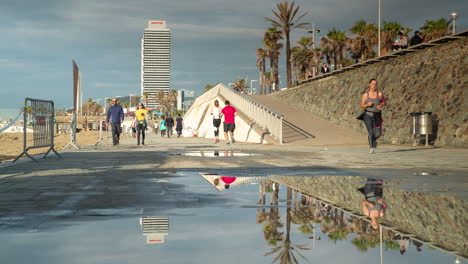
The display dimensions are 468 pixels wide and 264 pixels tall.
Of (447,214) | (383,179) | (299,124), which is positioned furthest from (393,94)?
(447,214)

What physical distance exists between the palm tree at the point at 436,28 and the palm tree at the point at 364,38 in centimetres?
583

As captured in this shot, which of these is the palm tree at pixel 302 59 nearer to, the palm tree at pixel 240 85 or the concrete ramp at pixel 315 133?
the concrete ramp at pixel 315 133

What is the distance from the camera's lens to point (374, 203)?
5297 mm

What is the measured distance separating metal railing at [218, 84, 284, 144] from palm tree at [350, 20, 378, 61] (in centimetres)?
2626

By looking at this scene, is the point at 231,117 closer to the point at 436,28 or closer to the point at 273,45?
the point at 436,28

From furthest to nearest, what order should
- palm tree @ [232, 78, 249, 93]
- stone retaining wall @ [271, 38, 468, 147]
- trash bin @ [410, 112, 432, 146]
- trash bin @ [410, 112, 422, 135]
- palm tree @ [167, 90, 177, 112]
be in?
palm tree @ [167, 90, 177, 112], palm tree @ [232, 78, 249, 93], trash bin @ [410, 112, 422, 135], trash bin @ [410, 112, 432, 146], stone retaining wall @ [271, 38, 468, 147]

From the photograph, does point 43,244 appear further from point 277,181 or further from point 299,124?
point 299,124

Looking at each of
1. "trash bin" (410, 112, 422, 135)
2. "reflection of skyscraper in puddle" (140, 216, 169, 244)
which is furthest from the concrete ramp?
"reflection of skyscraper in puddle" (140, 216, 169, 244)

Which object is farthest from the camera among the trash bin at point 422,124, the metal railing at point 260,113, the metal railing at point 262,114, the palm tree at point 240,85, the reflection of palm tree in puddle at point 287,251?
the palm tree at point 240,85

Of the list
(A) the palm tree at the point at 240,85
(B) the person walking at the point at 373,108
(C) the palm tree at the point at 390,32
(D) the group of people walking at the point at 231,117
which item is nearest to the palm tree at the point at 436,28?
(C) the palm tree at the point at 390,32

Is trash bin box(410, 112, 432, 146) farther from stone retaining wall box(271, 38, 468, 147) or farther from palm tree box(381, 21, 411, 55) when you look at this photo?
palm tree box(381, 21, 411, 55)

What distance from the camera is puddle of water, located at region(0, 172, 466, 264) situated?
10.1ft

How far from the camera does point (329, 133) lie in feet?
90.8

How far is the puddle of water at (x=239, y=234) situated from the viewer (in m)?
3.09
